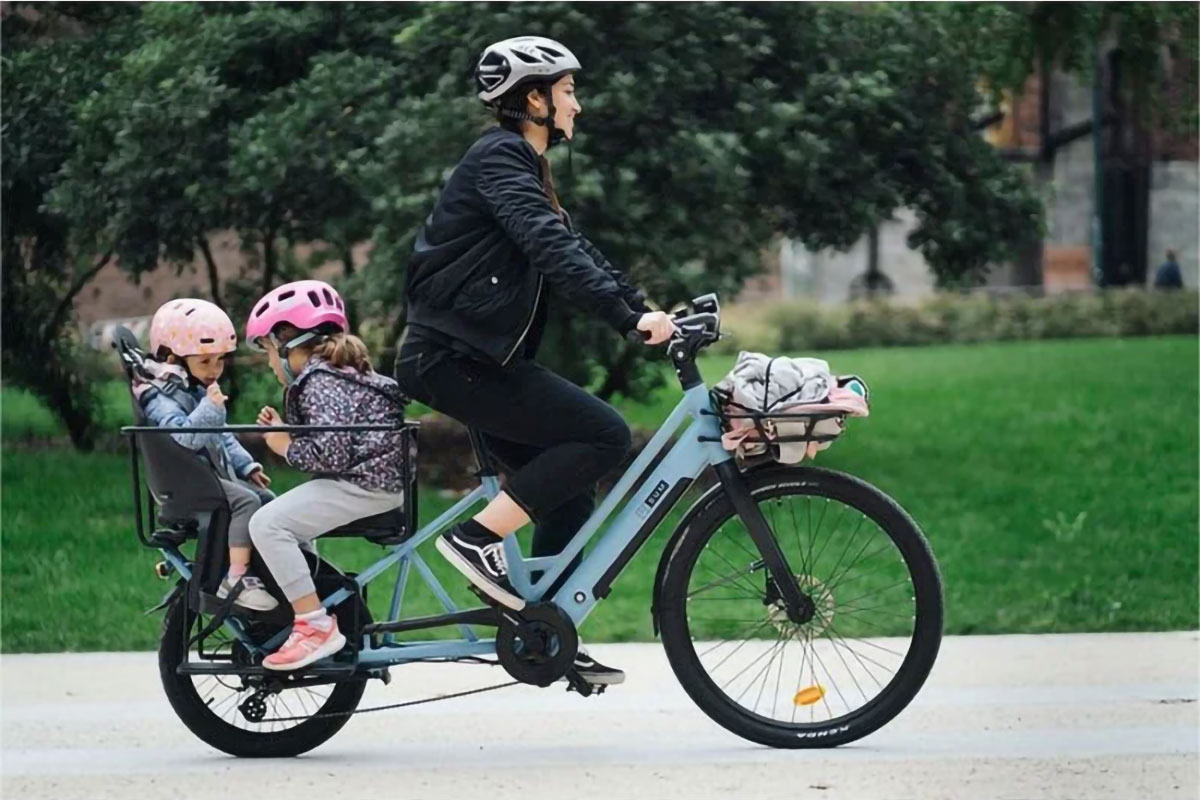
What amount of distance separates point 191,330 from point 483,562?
1027 mm

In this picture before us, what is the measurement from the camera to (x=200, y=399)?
593 centimetres

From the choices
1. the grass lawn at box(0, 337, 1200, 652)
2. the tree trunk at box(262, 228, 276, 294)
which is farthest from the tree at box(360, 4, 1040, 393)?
the tree trunk at box(262, 228, 276, 294)

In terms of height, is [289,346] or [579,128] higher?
[289,346]

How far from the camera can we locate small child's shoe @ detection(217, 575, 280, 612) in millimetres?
5809

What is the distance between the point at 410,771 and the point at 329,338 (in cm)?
122

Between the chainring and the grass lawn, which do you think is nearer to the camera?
the chainring

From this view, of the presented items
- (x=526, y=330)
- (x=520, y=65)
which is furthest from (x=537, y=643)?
(x=520, y=65)

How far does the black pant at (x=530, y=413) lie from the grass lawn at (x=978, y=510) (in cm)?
81

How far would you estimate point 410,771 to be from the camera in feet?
19.2

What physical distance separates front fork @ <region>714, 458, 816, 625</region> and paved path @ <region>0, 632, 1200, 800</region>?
41 cm

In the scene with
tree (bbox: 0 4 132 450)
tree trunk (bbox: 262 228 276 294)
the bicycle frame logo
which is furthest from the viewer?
tree trunk (bbox: 262 228 276 294)

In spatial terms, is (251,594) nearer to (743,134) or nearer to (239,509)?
(239,509)

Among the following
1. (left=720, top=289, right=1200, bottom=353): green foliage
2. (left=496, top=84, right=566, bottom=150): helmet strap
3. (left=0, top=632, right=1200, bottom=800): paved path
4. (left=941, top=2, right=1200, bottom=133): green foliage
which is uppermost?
(left=496, top=84, right=566, bottom=150): helmet strap

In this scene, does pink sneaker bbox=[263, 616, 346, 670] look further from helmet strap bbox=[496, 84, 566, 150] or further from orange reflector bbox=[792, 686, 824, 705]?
helmet strap bbox=[496, 84, 566, 150]
